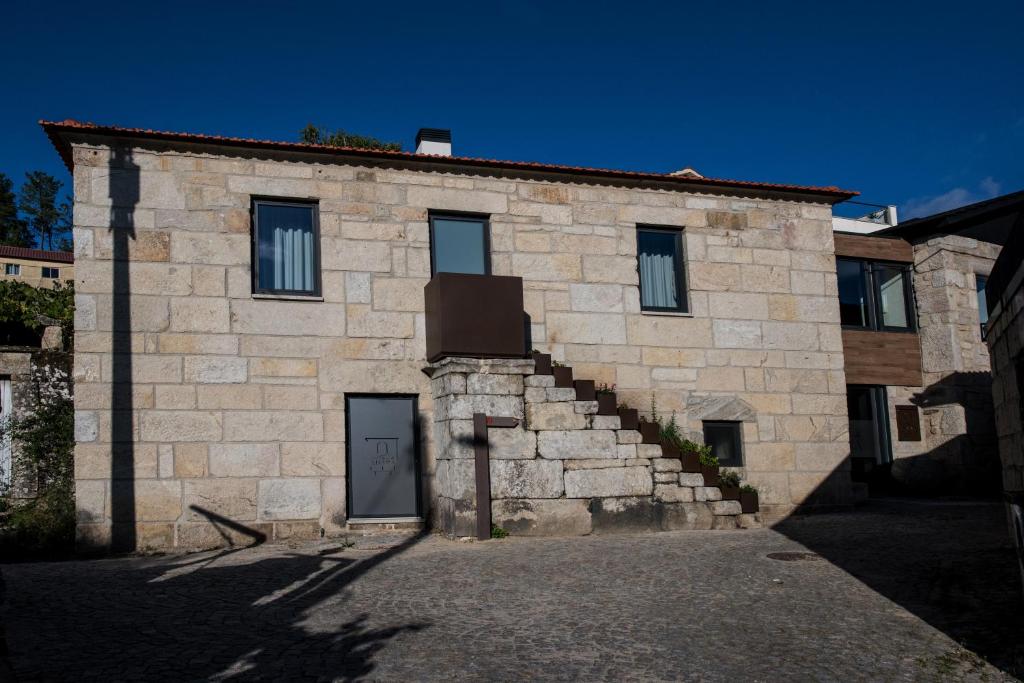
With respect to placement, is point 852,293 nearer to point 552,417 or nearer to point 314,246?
point 552,417

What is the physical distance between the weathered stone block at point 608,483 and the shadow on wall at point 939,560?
1.88m

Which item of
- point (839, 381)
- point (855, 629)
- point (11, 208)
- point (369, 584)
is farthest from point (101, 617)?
point (11, 208)

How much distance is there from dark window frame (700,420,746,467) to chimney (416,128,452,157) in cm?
570

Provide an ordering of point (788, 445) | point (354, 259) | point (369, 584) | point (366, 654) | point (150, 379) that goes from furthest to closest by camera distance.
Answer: point (788, 445) < point (354, 259) < point (150, 379) < point (369, 584) < point (366, 654)

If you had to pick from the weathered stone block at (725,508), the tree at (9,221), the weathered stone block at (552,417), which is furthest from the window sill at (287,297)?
the tree at (9,221)

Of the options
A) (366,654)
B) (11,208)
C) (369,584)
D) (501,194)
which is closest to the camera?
(366,654)

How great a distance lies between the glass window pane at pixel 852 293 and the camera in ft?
52.7

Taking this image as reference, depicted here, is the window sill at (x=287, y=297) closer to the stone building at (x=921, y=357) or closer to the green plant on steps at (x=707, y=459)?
the green plant on steps at (x=707, y=459)

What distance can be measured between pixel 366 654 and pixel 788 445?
9.08 meters

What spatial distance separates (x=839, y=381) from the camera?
44.2 feet

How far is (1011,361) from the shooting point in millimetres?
6691

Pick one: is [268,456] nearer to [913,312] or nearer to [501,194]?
[501,194]

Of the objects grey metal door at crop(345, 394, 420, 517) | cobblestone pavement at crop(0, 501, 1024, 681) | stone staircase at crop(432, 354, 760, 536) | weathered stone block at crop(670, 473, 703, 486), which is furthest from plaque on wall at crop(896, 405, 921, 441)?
grey metal door at crop(345, 394, 420, 517)

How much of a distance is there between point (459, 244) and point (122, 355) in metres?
4.50
